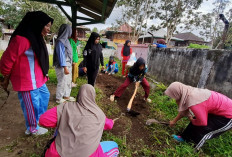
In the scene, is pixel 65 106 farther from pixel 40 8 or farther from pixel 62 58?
pixel 40 8

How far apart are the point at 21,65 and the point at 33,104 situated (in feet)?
1.75

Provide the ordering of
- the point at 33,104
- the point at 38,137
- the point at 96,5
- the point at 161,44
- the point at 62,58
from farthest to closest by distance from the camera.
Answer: the point at 161,44
the point at 96,5
the point at 62,58
the point at 38,137
the point at 33,104

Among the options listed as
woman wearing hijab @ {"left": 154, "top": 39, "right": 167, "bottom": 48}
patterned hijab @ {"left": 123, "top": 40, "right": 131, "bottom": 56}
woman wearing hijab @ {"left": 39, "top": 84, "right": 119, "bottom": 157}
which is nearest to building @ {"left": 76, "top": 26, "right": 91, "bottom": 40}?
patterned hijab @ {"left": 123, "top": 40, "right": 131, "bottom": 56}

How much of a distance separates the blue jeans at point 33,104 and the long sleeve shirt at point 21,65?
90 mm

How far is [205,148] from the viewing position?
2211mm

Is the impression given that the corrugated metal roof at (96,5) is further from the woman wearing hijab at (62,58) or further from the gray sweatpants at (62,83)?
the gray sweatpants at (62,83)

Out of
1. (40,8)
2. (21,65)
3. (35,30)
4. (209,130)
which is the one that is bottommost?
(209,130)

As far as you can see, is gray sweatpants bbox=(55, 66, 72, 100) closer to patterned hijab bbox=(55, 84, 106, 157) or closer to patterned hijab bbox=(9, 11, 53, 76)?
patterned hijab bbox=(9, 11, 53, 76)

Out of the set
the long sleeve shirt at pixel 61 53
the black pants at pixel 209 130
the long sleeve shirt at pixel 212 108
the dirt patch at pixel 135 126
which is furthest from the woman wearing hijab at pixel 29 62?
the black pants at pixel 209 130

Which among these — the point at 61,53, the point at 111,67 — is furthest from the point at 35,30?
the point at 111,67

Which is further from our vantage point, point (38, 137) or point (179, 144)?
A: point (179, 144)

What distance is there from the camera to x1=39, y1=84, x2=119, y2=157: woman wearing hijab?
118 cm

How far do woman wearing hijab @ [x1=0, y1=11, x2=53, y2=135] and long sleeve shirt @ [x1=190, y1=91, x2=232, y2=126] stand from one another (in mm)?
2157

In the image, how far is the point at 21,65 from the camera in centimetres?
164
